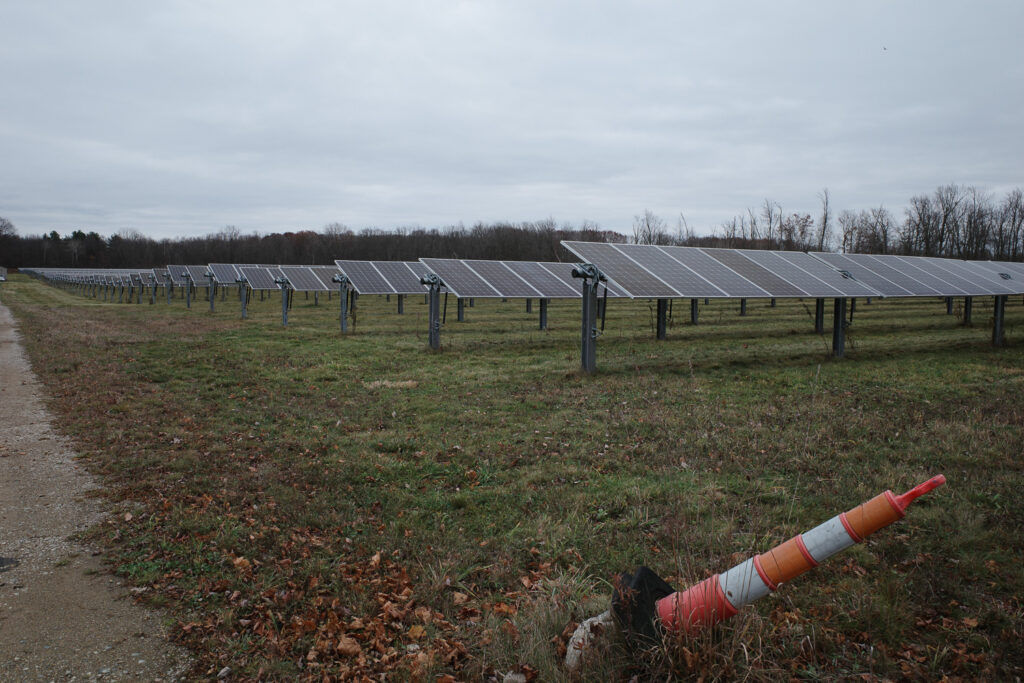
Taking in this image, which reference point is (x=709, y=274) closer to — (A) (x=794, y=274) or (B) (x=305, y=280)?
(A) (x=794, y=274)

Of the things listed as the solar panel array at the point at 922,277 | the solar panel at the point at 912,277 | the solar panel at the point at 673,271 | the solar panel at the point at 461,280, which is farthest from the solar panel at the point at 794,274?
the solar panel at the point at 461,280

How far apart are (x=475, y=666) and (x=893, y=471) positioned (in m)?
5.29

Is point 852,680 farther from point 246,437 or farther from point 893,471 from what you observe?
point 246,437

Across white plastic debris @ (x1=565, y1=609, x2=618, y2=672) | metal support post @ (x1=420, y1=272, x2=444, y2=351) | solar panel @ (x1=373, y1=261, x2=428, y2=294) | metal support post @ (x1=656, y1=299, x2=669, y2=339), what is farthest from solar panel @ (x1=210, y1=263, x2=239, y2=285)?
white plastic debris @ (x1=565, y1=609, x2=618, y2=672)

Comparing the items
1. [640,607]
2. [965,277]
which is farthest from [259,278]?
[640,607]

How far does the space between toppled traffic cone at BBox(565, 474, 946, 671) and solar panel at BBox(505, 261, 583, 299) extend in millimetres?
18418

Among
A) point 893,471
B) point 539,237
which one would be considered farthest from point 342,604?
point 539,237

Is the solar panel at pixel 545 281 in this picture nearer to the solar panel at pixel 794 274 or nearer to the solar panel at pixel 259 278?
the solar panel at pixel 794 274

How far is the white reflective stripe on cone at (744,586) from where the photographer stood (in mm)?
3041

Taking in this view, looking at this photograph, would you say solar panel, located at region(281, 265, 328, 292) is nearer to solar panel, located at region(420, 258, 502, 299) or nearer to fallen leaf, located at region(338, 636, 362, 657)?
solar panel, located at region(420, 258, 502, 299)

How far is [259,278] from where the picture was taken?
43.6m

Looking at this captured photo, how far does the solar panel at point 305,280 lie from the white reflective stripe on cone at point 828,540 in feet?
112

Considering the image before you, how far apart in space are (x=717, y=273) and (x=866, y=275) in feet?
24.6

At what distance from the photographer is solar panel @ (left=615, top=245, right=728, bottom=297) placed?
1474 cm
